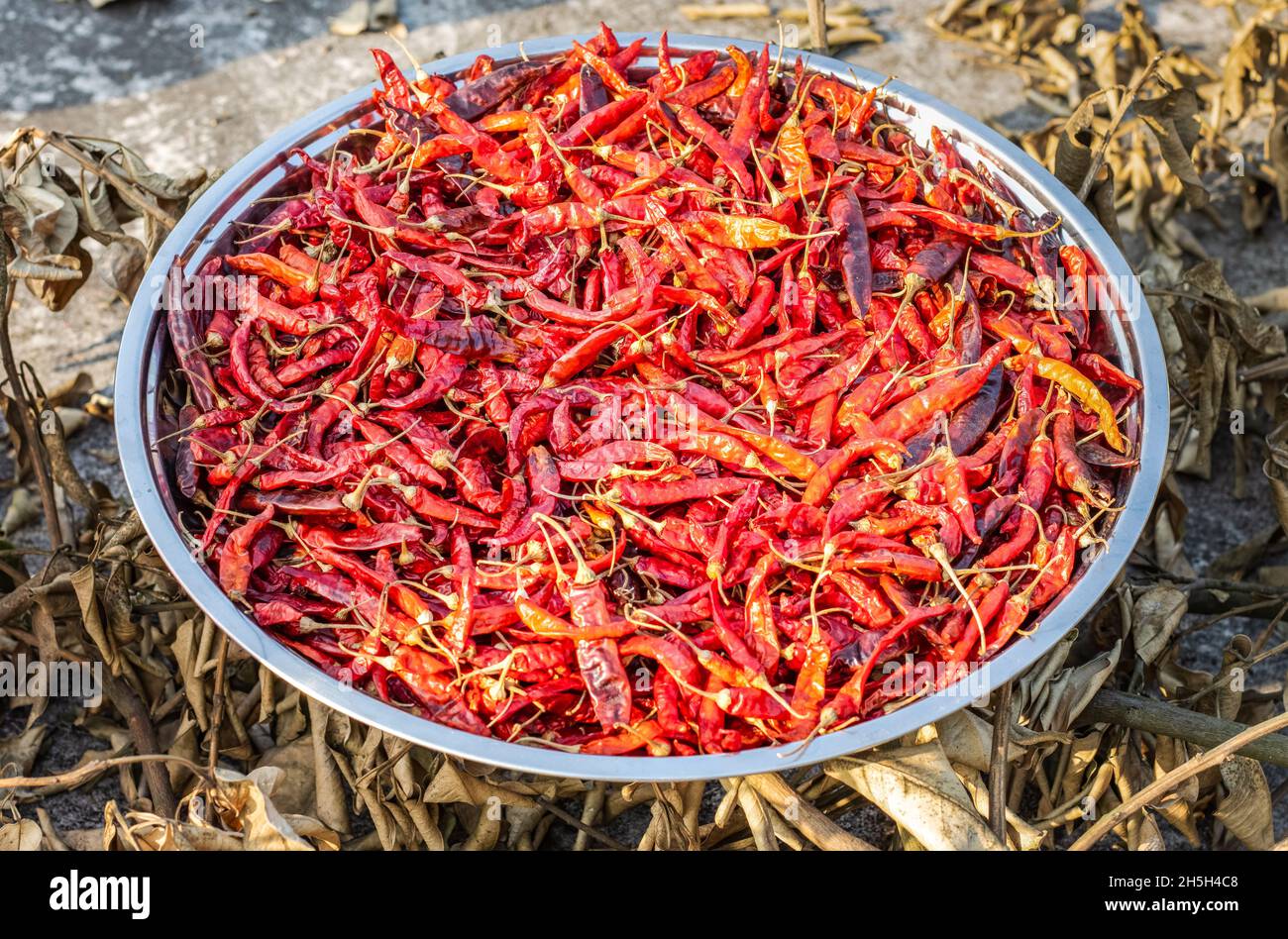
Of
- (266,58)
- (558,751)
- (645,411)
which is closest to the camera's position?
(558,751)

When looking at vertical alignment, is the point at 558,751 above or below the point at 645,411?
below

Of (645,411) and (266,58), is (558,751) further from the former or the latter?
(266,58)

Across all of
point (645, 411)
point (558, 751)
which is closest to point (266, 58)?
point (645, 411)

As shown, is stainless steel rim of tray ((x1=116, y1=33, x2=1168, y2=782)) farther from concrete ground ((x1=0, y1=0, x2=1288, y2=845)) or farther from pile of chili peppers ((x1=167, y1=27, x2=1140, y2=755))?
concrete ground ((x1=0, y1=0, x2=1288, y2=845))

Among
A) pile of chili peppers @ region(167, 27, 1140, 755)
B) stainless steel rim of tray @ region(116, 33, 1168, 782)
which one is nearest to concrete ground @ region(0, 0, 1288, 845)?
stainless steel rim of tray @ region(116, 33, 1168, 782)

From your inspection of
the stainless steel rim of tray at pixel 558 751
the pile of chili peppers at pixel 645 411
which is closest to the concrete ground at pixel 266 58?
the stainless steel rim of tray at pixel 558 751
